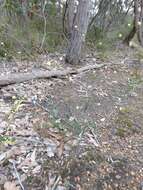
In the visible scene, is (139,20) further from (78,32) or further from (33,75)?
(33,75)

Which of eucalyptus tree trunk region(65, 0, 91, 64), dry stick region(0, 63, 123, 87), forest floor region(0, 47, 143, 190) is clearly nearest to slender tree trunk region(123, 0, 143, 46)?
eucalyptus tree trunk region(65, 0, 91, 64)

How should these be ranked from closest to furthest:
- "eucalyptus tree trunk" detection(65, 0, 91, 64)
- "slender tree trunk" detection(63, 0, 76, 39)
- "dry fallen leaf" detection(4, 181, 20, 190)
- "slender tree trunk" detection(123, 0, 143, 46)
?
"dry fallen leaf" detection(4, 181, 20, 190) → "eucalyptus tree trunk" detection(65, 0, 91, 64) → "slender tree trunk" detection(63, 0, 76, 39) → "slender tree trunk" detection(123, 0, 143, 46)

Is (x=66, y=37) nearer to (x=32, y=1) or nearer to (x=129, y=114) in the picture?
(x=32, y=1)

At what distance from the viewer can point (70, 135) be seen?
2.72 meters

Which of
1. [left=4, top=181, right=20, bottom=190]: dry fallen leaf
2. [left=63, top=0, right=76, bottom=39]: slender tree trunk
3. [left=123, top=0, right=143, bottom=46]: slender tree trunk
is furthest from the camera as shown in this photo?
[left=123, top=0, right=143, bottom=46]: slender tree trunk

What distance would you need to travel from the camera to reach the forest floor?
2.26m

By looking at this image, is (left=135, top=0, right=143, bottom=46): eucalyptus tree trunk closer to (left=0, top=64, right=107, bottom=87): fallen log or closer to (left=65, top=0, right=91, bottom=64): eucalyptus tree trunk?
(left=65, top=0, right=91, bottom=64): eucalyptus tree trunk

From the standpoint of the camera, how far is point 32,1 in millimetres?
6039

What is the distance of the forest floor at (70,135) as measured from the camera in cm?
226

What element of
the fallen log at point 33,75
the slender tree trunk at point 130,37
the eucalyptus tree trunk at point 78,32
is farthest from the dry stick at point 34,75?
the slender tree trunk at point 130,37

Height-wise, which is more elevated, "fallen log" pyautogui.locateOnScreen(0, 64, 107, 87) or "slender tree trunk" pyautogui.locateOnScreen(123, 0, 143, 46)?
"slender tree trunk" pyautogui.locateOnScreen(123, 0, 143, 46)

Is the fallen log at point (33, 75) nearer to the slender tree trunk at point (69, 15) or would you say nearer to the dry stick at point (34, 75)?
the dry stick at point (34, 75)

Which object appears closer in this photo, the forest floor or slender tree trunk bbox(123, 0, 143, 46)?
the forest floor

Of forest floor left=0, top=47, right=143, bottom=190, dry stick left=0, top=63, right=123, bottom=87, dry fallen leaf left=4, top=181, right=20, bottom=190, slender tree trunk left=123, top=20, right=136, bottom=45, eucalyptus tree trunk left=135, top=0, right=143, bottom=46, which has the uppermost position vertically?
eucalyptus tree trunk left=135, top=0, right=143, bottom=46
